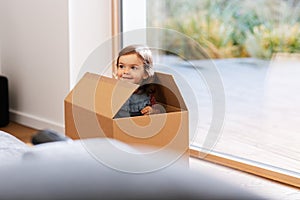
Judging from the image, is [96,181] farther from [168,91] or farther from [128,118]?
[168,91]

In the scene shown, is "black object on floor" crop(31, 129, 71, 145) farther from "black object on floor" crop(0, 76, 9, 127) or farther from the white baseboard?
"black object on floor" crop(0, 76, 9, 127)

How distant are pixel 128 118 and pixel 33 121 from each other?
188cm

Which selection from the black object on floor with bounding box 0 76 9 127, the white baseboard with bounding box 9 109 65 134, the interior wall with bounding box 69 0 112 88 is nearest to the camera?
the interior wall with bounding box 69 0 112 88

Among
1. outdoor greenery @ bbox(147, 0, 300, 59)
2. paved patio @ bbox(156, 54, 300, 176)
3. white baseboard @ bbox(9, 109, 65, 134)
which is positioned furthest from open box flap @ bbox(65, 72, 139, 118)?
white baseboard @ bbox(9, 109, 65, 134)

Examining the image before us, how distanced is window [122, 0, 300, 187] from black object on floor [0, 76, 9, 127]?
121cm

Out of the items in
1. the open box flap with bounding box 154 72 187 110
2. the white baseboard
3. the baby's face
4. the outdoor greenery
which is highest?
the outdoor greenery

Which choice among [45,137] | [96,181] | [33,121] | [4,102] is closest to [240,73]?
[33,121]

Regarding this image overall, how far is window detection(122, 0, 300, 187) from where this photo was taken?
103 inches

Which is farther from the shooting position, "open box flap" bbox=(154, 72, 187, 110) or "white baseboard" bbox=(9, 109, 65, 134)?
"white baseboard" bbox=(9, 109, 65, 134)

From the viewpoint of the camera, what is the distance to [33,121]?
387cm

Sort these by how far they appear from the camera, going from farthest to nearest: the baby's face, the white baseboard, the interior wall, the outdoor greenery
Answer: the white baseboard < the interior wall < the outdoor greenery < the baby's face

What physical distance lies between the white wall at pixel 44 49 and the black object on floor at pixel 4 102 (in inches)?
5.0

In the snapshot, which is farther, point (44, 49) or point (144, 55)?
point (44, 49)

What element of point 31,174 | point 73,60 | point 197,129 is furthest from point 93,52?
point 31,174
